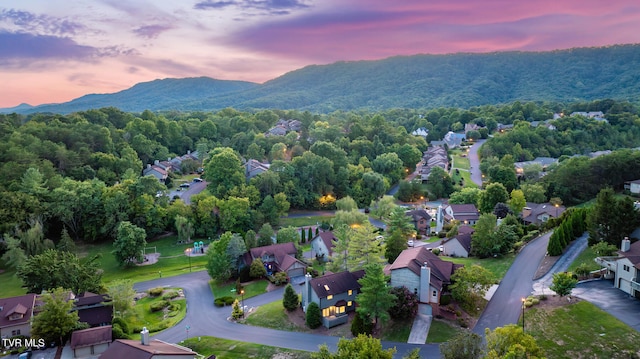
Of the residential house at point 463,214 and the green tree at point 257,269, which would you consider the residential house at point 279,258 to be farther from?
the residential house at point 463,214

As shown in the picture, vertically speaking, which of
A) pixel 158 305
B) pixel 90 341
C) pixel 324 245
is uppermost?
pixel 324 245

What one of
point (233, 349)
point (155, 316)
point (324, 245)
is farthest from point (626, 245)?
point (155, 316)

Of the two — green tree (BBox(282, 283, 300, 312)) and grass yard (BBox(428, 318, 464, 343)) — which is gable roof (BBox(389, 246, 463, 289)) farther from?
green tree (BBox(282, 283, 300, 312))

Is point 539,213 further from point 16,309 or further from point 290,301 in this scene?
point 16,309

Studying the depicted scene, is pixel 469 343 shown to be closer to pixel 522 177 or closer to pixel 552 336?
pixel 552 336

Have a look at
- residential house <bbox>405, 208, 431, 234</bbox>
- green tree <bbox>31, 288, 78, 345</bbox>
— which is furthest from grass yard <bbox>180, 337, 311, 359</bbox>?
residential house <bbox>405, 208, 431, 234</bbox>

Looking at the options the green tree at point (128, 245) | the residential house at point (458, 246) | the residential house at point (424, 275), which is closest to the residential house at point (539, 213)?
the residential house at point (458, 246)
